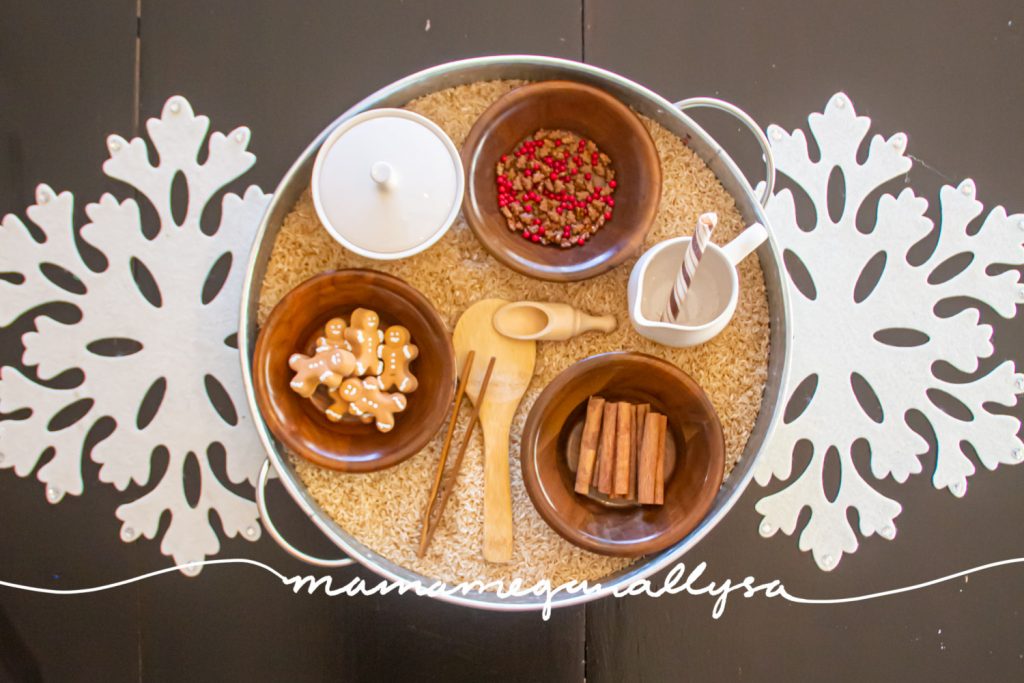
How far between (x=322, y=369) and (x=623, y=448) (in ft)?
1.40

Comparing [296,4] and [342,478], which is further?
[296,4]

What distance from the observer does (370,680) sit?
1.31 m

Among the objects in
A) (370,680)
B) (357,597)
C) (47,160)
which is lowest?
(370,680)

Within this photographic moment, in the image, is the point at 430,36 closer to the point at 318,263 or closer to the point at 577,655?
the point at 318,263

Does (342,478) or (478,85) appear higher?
(478,85)

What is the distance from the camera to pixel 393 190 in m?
1.01

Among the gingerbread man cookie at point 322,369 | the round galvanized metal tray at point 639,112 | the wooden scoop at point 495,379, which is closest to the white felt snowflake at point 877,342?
the round galvanized metal tray at point 639,112

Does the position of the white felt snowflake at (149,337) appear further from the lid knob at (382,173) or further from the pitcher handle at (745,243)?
the pitcher handle at (745,243)

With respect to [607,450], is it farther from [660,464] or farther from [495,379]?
[495,379]

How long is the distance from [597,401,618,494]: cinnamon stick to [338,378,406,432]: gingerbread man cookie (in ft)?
0.96

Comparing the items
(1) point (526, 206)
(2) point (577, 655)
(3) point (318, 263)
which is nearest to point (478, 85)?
Result: (1) point (526, 206)

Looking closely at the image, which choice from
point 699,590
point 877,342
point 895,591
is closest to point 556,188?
point 877,342

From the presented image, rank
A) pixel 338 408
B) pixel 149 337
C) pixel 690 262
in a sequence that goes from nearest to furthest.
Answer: pixel 690 262
pixel 338 408
pixel 149 337

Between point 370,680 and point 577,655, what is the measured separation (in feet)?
1.16
